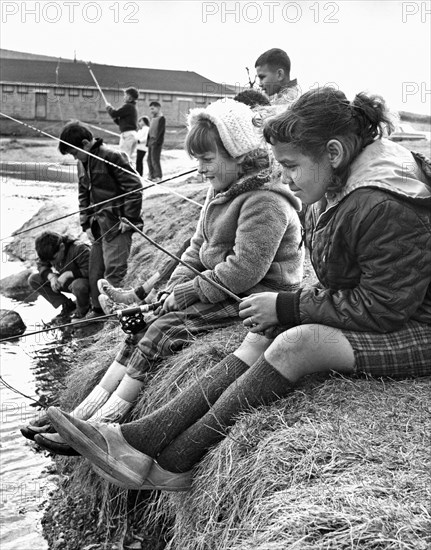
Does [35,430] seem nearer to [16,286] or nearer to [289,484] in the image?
[289,484]

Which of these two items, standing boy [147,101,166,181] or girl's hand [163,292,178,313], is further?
standing boy [147,101,166,181]

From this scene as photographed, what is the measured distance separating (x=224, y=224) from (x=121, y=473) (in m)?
1.34

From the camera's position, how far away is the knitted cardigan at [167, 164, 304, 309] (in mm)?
3934

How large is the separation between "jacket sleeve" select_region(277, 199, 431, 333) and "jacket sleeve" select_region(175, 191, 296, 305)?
0.82m

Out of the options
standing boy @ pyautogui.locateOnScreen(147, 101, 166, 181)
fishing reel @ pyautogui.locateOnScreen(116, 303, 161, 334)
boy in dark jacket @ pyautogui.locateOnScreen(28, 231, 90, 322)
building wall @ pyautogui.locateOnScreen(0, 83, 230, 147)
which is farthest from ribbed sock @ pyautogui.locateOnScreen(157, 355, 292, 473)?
building wall @ pyautogui.locateOnScreen(0, 83, 230, 147)

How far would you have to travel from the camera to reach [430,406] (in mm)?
3080

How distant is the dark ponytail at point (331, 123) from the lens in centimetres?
321

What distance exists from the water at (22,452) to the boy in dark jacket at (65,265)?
1.29ft

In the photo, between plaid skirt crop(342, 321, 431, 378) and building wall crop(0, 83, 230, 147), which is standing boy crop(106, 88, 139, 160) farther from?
building wall crop(0, 83, 230, 147)

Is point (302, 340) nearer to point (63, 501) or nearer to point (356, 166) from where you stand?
point (356, 166)

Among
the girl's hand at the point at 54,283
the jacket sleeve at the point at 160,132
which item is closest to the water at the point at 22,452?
the girl's hand at the point at 54,283

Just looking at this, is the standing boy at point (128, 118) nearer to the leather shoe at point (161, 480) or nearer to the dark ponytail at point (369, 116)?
the dark ponytail at point (369, 116)

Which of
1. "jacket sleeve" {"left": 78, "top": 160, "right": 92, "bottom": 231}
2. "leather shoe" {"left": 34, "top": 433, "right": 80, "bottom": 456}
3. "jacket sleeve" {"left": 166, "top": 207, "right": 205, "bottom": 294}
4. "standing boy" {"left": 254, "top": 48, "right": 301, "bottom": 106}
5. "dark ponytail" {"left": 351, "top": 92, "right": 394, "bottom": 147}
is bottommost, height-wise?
"leather shoe" {"left": 34, "top": 433, "right": 80, "bottom": 456}

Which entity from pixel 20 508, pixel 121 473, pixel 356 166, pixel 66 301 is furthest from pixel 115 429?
pixel 66 301
